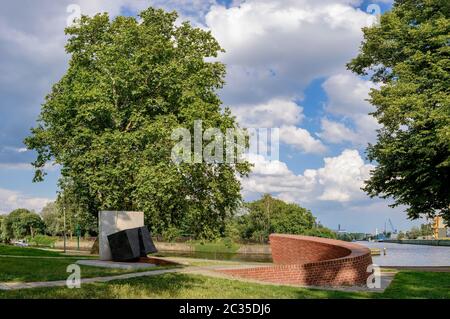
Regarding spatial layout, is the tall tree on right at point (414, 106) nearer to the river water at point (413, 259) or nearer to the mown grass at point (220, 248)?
the river water at point (413, 259)

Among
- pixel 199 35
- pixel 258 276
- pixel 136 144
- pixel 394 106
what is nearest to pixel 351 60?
pixel 394 106

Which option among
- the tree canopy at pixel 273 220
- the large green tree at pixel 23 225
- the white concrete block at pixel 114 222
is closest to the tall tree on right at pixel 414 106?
the white concrete block at pixel 114 222

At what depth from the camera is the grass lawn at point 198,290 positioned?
1216 cm

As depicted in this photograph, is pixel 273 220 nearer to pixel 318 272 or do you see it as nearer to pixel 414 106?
pixel 414 106

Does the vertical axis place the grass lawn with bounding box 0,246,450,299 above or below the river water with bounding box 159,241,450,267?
above

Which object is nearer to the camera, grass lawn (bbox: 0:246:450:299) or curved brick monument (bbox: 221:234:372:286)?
grass lawn (bbox: 0:246:450:299)

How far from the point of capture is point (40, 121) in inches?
1506

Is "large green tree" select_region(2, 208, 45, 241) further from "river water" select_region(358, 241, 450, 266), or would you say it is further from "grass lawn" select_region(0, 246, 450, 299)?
"grass lawn" select_region(0, 246, 450, 299)

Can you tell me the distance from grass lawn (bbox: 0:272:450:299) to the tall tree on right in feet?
37.9

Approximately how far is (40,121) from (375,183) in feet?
84.6

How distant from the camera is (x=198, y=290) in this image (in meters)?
13.5

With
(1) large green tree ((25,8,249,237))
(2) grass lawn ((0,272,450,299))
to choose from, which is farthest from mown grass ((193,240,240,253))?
(2) grass lawn ((0,272,450,299))

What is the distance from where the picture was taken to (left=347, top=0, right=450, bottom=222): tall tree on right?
28406 mm
